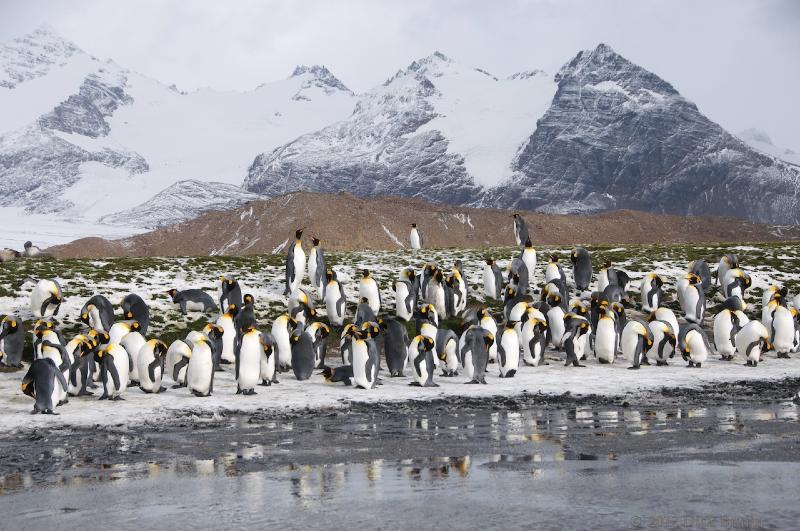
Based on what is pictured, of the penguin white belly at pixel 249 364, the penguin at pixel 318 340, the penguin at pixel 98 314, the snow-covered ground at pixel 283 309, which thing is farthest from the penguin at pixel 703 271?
the penguin at pixel 98 314

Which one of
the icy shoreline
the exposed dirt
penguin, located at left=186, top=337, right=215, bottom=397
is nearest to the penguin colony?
penguin, located at left=186, top=337, right=215, bottom=397

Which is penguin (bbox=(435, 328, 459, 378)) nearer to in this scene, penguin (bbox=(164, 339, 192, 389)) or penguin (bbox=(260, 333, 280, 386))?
penguin (bbox=(260, 333, 280, 386))

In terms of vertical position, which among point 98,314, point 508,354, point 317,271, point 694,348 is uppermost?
point 317,271

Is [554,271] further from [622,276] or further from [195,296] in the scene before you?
[195,296]

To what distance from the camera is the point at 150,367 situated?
16109 mm

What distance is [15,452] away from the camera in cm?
1141

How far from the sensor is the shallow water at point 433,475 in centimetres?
813

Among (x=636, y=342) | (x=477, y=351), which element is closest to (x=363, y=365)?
(x=477, y=351)

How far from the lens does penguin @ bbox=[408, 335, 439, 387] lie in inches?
670

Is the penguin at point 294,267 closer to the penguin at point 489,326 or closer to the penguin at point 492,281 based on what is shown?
the penguin at point 492,281

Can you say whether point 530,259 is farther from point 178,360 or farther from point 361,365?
point 178,360

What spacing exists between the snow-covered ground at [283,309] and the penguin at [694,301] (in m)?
1.98

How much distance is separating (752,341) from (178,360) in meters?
11.5

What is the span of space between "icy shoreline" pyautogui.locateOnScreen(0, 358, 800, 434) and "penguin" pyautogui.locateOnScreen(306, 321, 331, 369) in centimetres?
86
